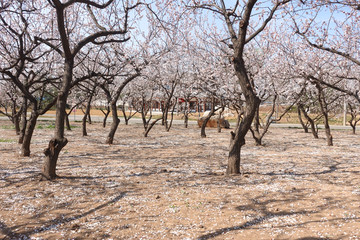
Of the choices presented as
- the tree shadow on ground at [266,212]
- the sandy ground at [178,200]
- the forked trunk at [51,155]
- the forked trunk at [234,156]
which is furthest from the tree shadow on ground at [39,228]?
the forked trunk at [234,156]

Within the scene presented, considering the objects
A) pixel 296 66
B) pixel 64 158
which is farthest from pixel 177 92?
pixel 64 158

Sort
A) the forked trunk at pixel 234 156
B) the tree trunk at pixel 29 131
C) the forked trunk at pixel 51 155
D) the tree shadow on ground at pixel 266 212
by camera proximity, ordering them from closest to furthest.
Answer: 1. the tree shadow on ground at pixel 266 212
2. the forked trunk at pixel 51 155
3. the forked trunk at pixel 234 156
4. the tree trunk at pixel 29 131

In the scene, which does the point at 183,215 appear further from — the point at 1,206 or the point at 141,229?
the point at 1,206

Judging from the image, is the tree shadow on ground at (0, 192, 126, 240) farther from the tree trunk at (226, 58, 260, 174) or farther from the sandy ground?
the tree trunk at (226, 58, 260, 174)

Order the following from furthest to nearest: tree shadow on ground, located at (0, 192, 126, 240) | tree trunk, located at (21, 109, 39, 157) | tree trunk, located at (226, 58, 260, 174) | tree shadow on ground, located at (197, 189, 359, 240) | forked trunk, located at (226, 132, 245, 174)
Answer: tree trunk, located at (21, 109, 39, 157)
forked trunk, located at (226, 132, 245, 174)
tree trunk, located at (226, 58, 260, 174)
tree shadow on ground, located at (197, 189, 359, 240)
tree shadow on ground, located at (0, 192, 126, 240)

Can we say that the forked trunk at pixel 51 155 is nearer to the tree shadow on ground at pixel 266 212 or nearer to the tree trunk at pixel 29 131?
the tree trunk at pixel 29 131

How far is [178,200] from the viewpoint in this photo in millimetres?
5535

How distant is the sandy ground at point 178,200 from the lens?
4.23 metres

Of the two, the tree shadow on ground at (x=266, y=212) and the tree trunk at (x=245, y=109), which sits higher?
the tree trunk at (x=245, y=109)

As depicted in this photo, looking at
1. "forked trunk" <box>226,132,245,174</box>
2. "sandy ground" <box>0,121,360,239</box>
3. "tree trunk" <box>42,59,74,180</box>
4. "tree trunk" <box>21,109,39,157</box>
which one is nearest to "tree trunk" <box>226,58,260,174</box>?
"forked trunk" <box>226,132,245,174</box>

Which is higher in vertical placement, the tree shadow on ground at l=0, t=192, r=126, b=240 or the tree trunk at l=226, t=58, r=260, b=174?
the tree trunk at l=226, t=58, r=260, b=174

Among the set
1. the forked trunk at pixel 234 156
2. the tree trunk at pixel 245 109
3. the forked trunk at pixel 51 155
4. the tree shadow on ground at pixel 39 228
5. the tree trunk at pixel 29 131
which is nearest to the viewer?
the tree shadow on ground at pixel 39 228

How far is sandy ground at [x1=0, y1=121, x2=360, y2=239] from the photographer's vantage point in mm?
4230

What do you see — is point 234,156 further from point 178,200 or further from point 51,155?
point 51,155
